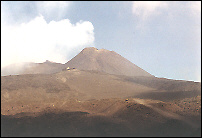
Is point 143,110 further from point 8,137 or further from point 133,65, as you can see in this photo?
point 133,65

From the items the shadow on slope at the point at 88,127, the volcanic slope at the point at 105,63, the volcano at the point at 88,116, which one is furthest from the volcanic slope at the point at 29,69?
the shadow on slope at the point at 88,127

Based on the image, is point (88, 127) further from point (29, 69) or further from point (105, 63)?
point (29, 69)

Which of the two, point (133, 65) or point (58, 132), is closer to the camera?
point (58, 132)

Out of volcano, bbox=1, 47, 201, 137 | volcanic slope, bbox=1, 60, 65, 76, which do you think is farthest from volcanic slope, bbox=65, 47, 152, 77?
volcano, bbox=1, 47, 201, 137

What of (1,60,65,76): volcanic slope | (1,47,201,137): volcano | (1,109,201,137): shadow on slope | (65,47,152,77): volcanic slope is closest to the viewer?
(1,109,201,137): shadow on slope

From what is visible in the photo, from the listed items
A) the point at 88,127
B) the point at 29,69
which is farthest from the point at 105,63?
the point at 88,127

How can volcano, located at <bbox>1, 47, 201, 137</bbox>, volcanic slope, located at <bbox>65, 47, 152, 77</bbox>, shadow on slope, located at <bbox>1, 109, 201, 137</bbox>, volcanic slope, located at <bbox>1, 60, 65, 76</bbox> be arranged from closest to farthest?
shadow on slope, located at <bbox>1, 109, 201, 137</bbox>
volcano, located at <bbox>1, 47, 201, 137</bbox>
volcanic slope, located at <bbox>1, 60, 65, 76</bbox>
volcanic slope, located at <bbox>65, 47, 152, 77</bbox>

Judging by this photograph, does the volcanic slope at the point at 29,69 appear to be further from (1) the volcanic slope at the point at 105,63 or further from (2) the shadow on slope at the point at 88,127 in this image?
(2) the shadow on slope at the point at 88,127

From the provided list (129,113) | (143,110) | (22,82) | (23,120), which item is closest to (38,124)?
(23,120)

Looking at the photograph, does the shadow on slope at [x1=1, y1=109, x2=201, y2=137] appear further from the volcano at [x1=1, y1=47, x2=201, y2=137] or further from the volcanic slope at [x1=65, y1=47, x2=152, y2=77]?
the volcanic slope at [x1=65, y1=47, x2=152, y2=77]
